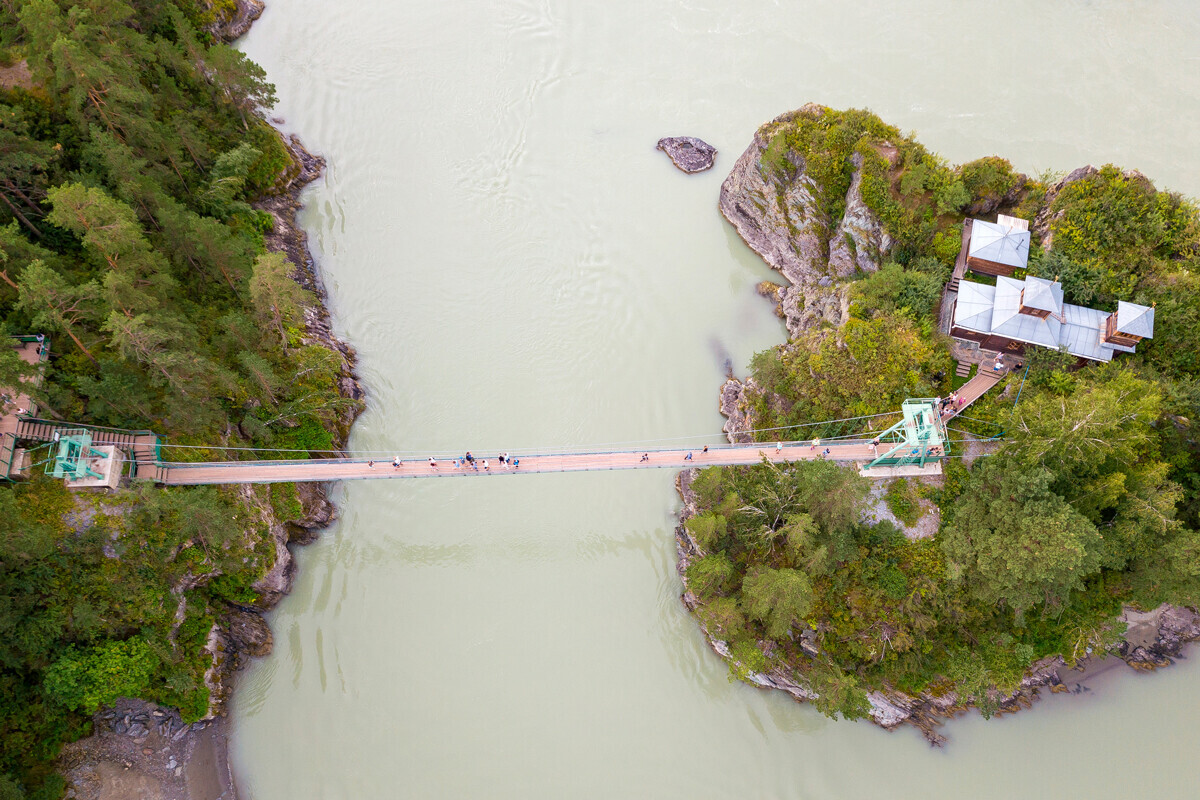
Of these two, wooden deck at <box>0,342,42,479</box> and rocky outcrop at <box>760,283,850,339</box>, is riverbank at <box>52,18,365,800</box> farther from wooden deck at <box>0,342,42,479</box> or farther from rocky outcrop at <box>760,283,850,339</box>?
rocky outcrop at <box>760,283,850,339</box>

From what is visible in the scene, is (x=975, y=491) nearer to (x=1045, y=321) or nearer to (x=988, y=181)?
(x=1045, y=321)

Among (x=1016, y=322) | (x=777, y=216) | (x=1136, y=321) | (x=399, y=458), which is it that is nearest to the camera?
(x=1136, y=321)

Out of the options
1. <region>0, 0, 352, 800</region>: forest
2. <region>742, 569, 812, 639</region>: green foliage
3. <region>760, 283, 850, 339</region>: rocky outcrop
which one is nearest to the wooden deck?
<region>0, 0, 352, 800</region>: forest

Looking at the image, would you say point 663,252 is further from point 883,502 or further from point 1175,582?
point 1175,582

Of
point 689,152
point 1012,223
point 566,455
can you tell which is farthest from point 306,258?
point 1012,223

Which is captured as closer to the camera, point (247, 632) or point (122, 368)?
point (122, 368)
